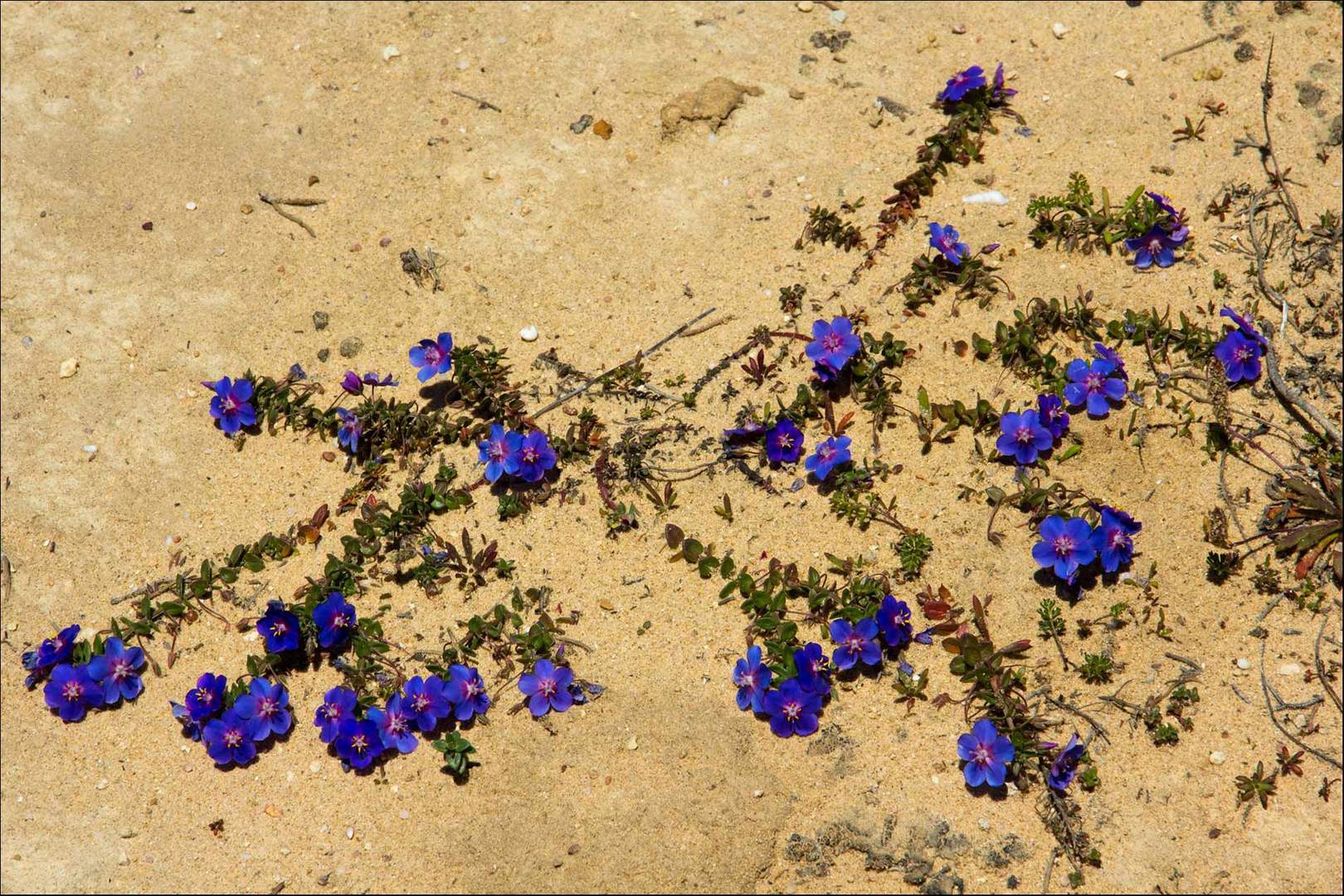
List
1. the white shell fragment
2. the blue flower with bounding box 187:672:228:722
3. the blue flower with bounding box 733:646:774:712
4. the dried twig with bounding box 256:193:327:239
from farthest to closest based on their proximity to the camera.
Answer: the dried twig with bounding box 256:193:327:239, the white shell fragment, the blue flower with bounding box 187:672:228:722, the blue flower with bounding box 733:646:774:712

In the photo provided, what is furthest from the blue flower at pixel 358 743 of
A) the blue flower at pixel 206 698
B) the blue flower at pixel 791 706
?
the blue flower at pixel 791 706

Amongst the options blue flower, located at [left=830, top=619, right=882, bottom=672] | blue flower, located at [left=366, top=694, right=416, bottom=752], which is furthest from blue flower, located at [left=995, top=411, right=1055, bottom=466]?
blue flower, located at [left=366, top=694, right=416, bottom=752]

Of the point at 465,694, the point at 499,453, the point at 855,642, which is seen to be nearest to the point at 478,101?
the point at 499,453

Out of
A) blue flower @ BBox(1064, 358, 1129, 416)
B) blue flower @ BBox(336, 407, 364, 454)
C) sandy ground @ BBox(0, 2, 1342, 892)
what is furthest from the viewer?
blue flower @ BBox(336, 407, 364, 454)

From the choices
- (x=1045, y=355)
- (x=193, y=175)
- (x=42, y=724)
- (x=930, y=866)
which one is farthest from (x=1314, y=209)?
(x=42, y=724)

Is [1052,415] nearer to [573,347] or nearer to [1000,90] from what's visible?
[1000,90]

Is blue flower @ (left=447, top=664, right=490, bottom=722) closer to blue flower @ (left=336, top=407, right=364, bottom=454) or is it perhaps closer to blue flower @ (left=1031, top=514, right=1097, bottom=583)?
blue flower @ (left=336, top=407, right=364, bottom=454)
